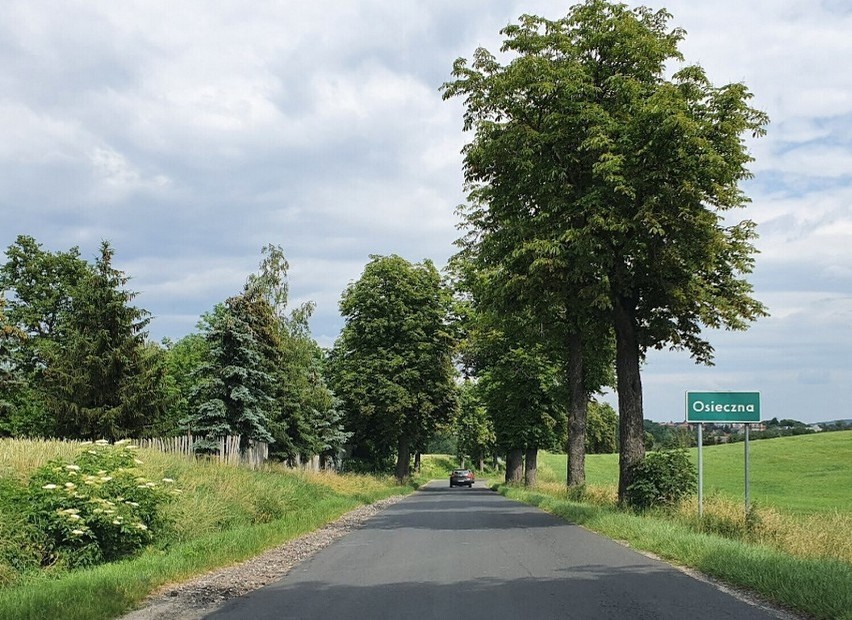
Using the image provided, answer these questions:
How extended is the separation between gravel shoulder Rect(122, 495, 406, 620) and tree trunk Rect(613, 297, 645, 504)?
8822 mm

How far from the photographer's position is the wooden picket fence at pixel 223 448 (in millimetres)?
24469

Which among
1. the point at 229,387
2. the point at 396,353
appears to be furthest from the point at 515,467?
the point at 229,387

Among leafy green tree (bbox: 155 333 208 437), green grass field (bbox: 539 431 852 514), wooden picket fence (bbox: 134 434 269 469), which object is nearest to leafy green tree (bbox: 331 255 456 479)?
leafy green tree (bbox: 155 333 208 437)

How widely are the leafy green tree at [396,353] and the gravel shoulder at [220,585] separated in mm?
31441

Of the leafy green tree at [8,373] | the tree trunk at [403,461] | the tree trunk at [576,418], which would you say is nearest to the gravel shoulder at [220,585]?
the tree trunk at [576,418]

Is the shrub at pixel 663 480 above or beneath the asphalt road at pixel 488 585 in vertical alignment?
above

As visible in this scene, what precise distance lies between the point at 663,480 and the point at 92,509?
546 inches

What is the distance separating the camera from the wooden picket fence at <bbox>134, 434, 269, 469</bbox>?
963 inches

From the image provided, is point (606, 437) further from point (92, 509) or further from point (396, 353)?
point (92, 509)

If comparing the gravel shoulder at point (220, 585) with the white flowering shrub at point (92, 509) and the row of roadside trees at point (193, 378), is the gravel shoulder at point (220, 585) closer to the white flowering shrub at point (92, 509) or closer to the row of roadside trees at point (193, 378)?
the white flowering shrub at point (92, 509)

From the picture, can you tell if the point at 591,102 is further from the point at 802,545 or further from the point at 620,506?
the point at 802,545

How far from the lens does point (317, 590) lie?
10.3 metres

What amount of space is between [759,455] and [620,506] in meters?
51.5

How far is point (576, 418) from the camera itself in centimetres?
3142
